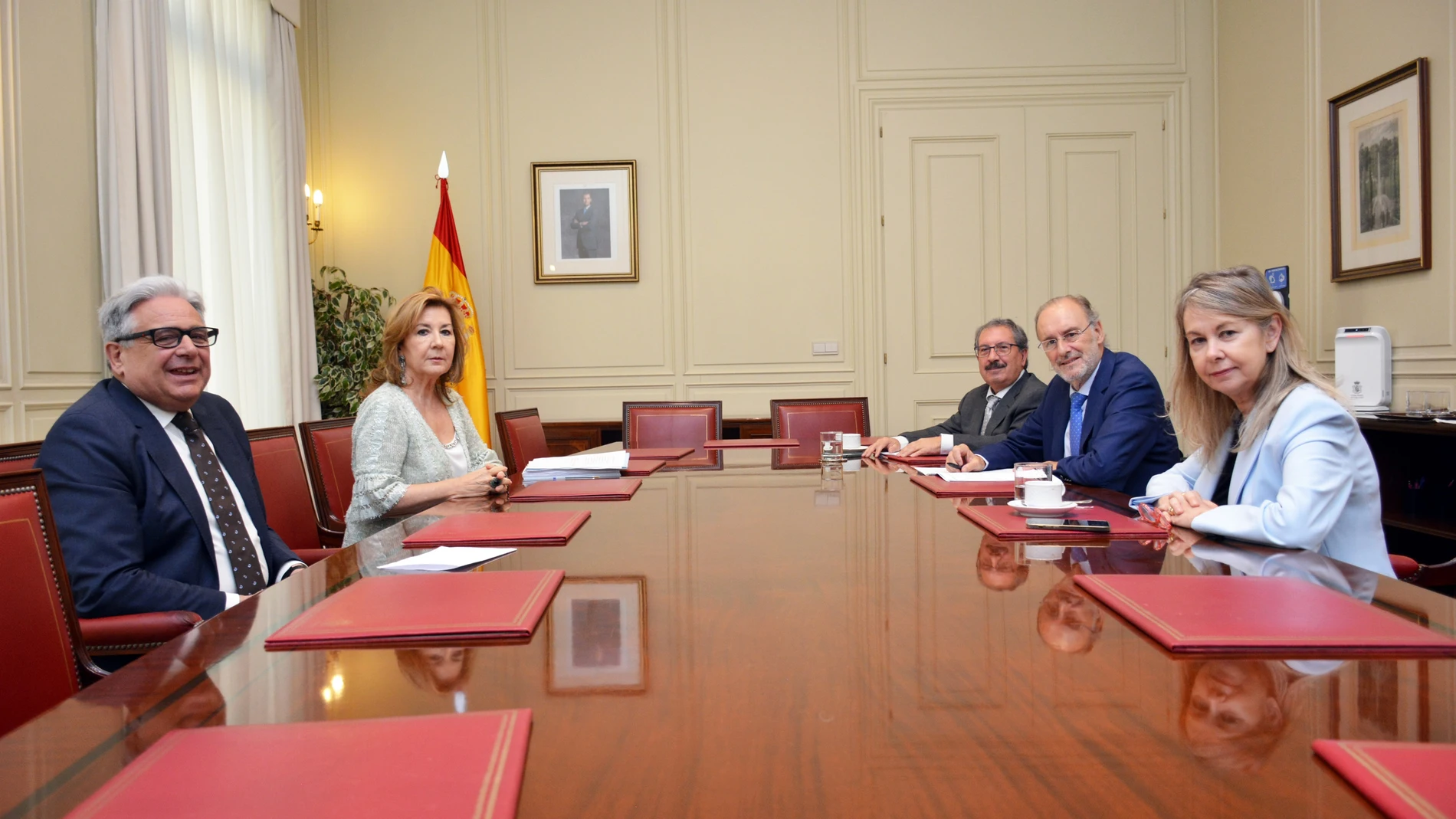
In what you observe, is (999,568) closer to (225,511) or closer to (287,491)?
(225,511)

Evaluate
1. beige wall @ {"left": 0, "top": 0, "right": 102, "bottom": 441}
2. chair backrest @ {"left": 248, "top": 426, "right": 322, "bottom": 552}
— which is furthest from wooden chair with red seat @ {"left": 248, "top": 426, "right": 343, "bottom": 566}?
beige wall @ {"left": 0, "top": 0, "right": 102, "bottom": 441}

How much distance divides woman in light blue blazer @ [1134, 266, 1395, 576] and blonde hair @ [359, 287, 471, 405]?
6.69 feet

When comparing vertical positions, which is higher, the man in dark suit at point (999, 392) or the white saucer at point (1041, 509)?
the man in dark suit at point (999, 392)

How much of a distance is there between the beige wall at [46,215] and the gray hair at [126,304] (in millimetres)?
1907

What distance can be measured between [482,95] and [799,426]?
3.20 m

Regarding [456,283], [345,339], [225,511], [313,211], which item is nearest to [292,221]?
[313,211]

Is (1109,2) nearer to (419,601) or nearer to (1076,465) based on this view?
(1076,465)

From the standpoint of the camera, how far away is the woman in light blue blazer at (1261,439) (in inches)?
62.3

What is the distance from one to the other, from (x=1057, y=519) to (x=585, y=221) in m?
4.87

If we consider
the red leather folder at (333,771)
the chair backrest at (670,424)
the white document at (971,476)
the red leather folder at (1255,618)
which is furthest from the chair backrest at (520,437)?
the red leather folder at (333,771)

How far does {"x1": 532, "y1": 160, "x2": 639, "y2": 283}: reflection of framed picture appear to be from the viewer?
6086mm

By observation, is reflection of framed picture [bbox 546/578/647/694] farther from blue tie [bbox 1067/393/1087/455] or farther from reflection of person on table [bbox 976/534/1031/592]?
blue tie [bbox 1067/393/1087/455]

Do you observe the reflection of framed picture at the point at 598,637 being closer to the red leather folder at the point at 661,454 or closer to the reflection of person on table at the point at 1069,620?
the reflection of person on table at the point at 1069,620

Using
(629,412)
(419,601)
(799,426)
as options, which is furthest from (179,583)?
(799,426)
